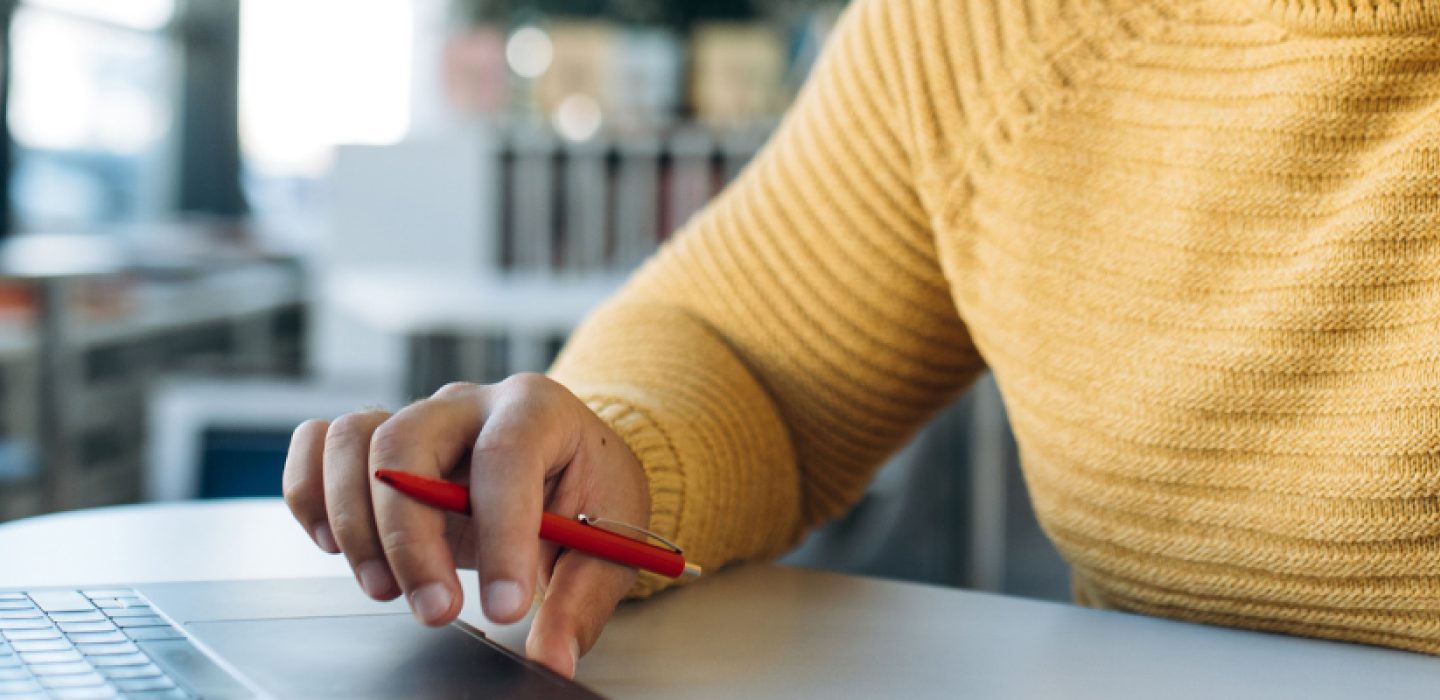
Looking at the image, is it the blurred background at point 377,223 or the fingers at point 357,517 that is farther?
the blurred background at point 377,223

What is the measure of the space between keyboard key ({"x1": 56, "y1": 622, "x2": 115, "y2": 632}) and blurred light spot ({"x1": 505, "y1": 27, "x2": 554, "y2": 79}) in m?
2.73

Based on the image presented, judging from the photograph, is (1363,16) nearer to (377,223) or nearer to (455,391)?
(455,391)

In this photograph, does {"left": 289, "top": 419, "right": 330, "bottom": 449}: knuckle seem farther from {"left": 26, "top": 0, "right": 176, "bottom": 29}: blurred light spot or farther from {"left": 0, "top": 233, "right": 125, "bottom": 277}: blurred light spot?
{"left": 26, "top": 0, "right": 176, "bottom": 29}: blurred light spot

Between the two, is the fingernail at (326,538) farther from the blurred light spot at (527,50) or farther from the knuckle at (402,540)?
the blurred light spot at (527,50)

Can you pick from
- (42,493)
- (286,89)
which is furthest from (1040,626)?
(286,89)

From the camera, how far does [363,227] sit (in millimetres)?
2771

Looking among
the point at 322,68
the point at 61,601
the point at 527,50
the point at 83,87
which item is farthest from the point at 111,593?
the point at 322,68

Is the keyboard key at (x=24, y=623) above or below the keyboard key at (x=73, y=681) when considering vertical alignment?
below

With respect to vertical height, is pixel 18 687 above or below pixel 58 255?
above

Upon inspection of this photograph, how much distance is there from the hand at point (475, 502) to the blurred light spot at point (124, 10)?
2.90m

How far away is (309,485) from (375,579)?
0.15 feet

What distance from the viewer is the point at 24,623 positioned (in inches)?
14.3

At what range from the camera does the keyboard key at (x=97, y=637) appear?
0.35 metres

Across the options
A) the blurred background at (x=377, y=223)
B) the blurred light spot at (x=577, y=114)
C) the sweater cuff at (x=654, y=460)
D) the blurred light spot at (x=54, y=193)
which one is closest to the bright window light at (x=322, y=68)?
the blurred background at (x=377, y=223)
